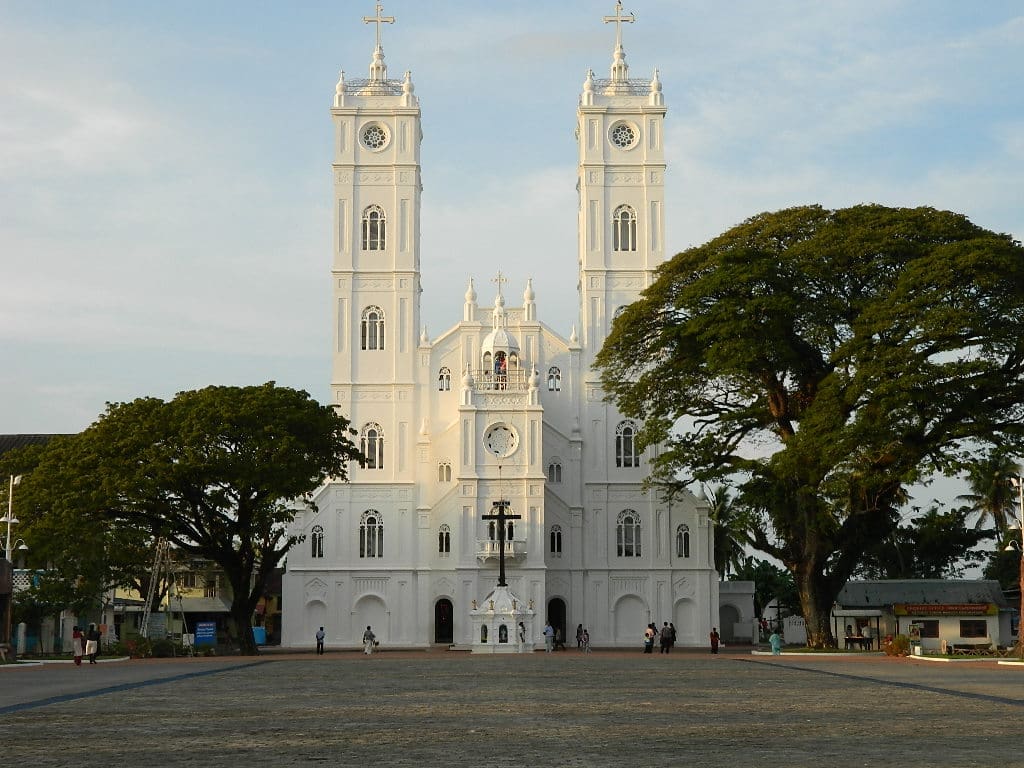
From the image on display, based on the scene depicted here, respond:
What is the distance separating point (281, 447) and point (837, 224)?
22.3 metres

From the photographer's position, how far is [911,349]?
47.1 meters

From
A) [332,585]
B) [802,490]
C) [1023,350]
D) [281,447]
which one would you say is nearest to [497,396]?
[332,585]

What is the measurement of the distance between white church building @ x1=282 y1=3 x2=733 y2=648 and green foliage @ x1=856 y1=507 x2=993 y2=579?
1219 centimetres

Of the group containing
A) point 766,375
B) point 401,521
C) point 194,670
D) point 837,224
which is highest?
point 837,224

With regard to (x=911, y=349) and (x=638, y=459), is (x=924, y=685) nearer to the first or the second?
(x=911, y=349)

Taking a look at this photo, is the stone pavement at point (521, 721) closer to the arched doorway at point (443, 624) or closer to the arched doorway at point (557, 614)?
the arched doorway at point (443, 624)

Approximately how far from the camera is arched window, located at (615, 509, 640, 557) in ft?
242

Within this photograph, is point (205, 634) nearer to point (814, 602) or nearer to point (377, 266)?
point (377, 266)

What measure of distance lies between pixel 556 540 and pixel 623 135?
72.6ft

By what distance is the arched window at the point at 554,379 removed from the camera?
247ft

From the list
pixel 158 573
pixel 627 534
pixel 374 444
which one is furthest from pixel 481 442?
pixel 158 573

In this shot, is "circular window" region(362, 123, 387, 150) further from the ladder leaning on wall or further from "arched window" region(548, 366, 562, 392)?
the ladder leaning on wall

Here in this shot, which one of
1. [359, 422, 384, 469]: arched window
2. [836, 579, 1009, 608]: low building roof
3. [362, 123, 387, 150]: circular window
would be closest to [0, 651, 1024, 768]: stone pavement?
[836, 579, 1009, 608]: low building roof

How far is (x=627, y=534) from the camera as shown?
242 ft
